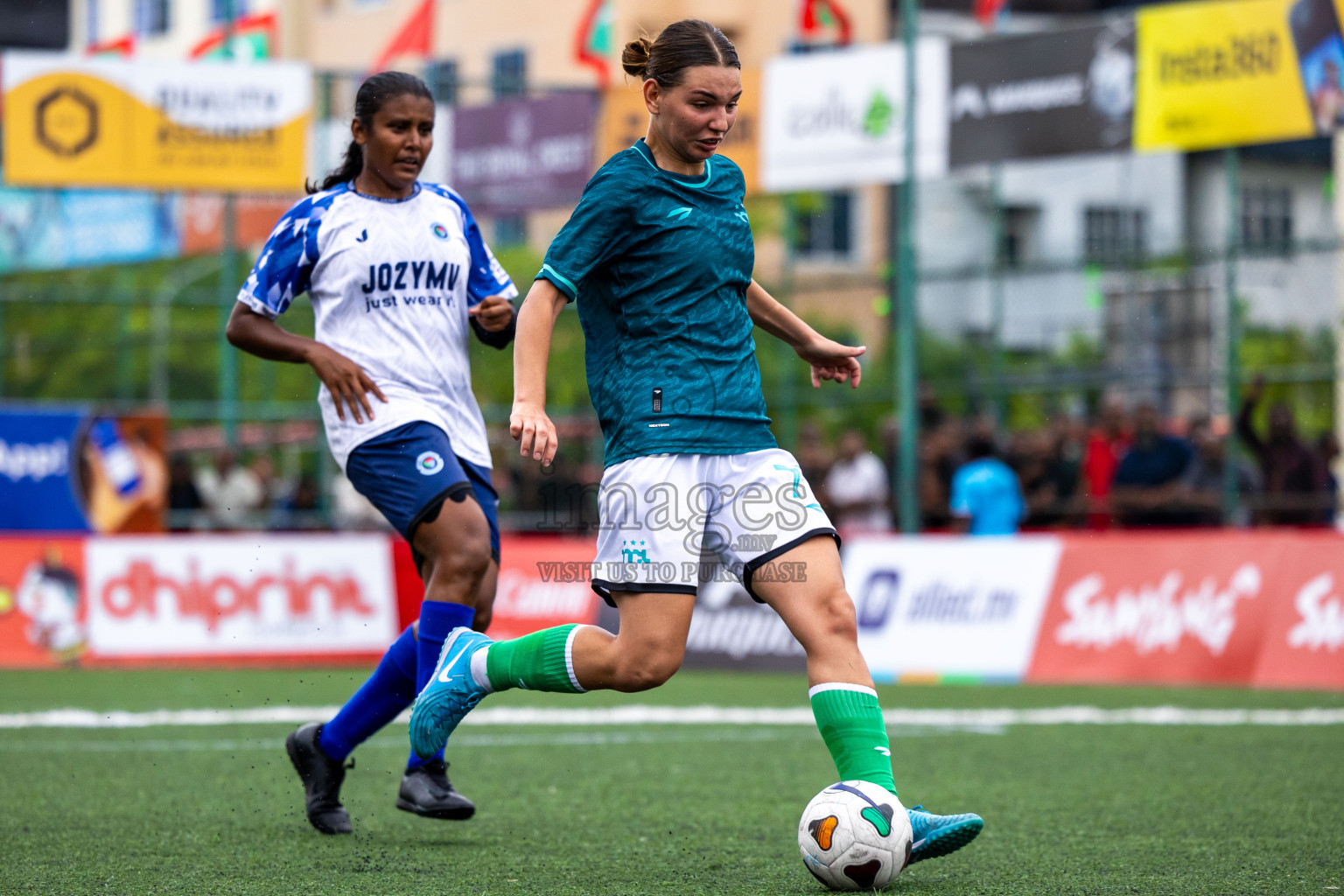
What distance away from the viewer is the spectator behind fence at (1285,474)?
556 inches

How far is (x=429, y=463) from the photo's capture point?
18.4 ft

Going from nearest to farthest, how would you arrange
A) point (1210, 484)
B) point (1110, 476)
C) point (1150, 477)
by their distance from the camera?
point (1210, 484), point (1150, 477), point (1110, 476)

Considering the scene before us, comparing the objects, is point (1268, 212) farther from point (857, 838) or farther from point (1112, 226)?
point (857, 838)

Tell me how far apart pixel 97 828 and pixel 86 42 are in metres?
37.4

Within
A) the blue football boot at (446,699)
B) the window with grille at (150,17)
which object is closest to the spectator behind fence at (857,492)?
the blue football boot at (446,699)

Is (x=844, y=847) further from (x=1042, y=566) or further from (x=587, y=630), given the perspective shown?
(x=1042, y=566)

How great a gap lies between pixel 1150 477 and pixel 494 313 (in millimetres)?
9763

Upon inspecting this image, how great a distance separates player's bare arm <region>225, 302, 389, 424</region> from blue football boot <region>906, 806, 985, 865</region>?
83.1 inches

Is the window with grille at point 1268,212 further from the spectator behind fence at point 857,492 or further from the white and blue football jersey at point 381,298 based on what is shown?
the white and blue football jersey at point 381,298

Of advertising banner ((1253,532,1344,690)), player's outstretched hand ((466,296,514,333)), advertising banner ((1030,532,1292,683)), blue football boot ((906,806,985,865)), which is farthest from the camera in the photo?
advertising banner ((1030,532,1292,683))

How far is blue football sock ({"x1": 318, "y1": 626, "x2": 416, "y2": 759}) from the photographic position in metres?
5.70

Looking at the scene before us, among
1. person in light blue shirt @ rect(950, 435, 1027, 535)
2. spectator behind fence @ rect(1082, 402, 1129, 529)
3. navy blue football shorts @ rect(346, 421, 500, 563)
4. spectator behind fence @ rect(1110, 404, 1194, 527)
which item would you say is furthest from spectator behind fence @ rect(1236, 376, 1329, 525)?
navy blue football shorts @ rect(346, 421, 500, 563)

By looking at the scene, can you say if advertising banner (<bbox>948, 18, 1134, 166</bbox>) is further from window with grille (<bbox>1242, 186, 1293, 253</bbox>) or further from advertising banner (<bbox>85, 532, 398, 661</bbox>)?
window with grille (<bbox>1242, 186, 1293, 253</bbox>)

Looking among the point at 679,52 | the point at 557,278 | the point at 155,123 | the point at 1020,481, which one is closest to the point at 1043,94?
the point at 1020,481
